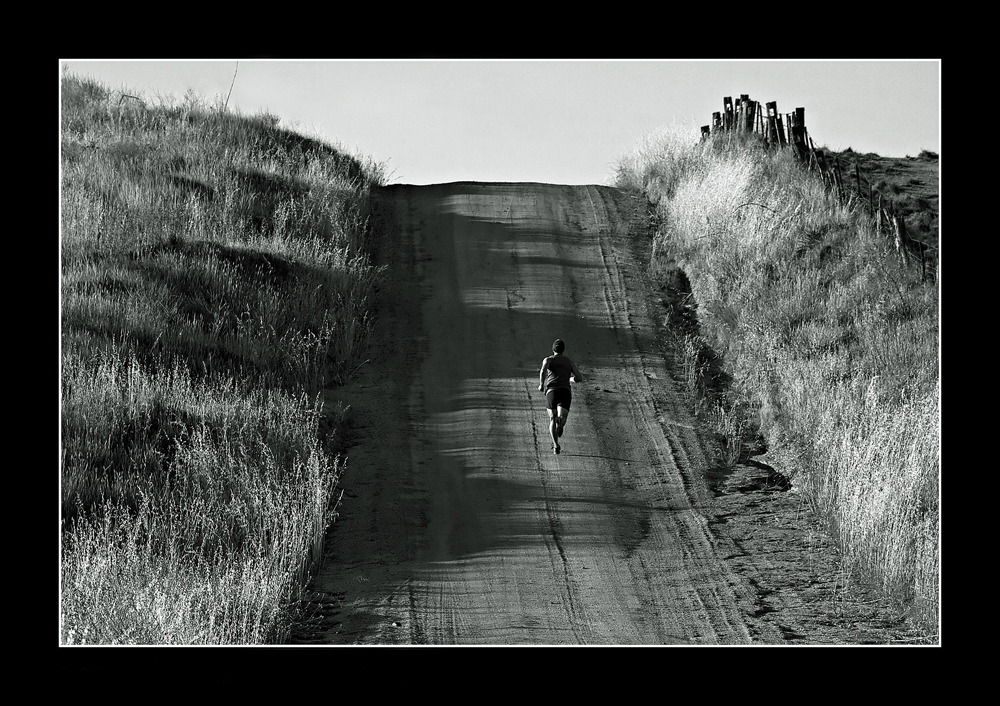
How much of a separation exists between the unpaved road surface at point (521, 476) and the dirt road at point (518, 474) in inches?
1.0

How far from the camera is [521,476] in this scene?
1148 cm

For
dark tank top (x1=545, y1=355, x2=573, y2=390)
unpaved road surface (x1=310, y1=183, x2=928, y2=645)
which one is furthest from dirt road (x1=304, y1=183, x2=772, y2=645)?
dark tank top (x1=545, y1=355, x2=573, y2=390)

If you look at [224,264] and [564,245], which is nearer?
[224,264]

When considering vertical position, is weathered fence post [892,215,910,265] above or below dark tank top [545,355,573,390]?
above

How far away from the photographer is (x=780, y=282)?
16031 mm

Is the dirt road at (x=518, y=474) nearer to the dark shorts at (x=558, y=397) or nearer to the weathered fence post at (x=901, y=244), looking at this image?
the dark shorts at (x=558, y=397)

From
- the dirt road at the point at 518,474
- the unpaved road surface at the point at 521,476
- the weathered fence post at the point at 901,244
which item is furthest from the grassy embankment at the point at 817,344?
the dirt road at the point at 518,474

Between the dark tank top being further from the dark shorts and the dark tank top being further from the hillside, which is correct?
the hillside

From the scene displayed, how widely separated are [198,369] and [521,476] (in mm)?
4677

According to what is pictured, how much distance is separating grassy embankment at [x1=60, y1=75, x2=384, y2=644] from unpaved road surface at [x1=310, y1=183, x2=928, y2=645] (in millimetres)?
643

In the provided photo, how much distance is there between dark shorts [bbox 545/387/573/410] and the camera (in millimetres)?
10883

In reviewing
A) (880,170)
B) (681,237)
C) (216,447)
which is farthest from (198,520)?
(880,170)

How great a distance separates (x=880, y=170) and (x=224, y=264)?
85.1ft

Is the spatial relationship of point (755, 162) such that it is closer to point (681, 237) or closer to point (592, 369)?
point (681, 237)
